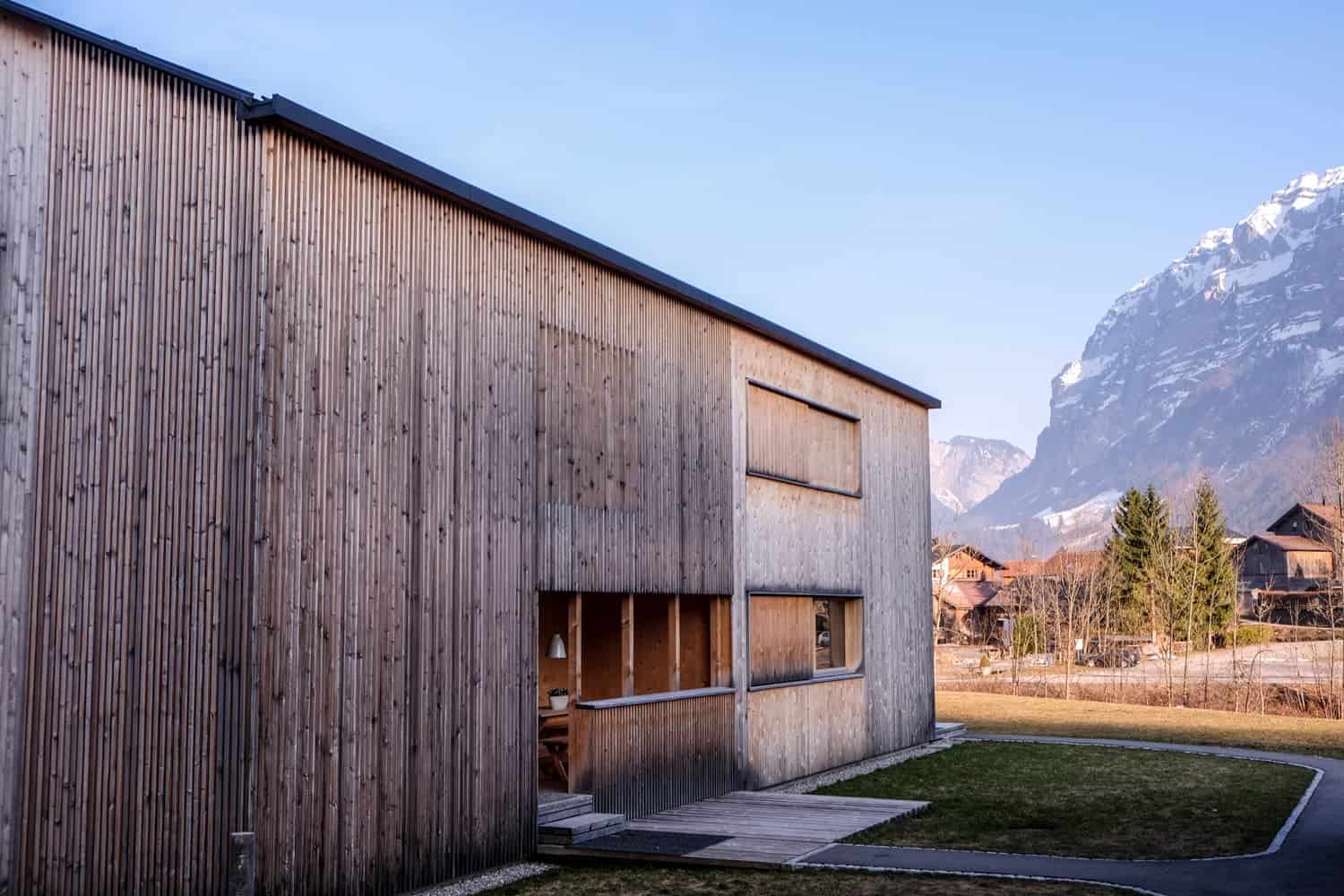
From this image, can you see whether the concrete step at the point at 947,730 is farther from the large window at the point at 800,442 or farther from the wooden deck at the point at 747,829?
the wooden deck at the point at 747,829

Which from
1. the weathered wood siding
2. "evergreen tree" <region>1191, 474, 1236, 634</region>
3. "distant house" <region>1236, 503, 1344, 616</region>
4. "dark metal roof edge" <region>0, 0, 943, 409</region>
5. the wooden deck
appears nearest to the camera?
"dark metal roof edge" <region>0, 0, 943, 409</region>

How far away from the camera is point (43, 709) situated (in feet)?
21.9

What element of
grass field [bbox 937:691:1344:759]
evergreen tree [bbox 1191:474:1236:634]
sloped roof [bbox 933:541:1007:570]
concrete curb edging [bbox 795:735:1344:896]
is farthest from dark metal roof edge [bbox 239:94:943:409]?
sloped roof [bbox 933:541:1007:570]

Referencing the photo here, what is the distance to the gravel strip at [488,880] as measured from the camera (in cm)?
880

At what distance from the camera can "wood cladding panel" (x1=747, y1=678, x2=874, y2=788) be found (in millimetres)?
14320

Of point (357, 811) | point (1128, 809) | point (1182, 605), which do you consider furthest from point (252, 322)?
point (1182, 605)

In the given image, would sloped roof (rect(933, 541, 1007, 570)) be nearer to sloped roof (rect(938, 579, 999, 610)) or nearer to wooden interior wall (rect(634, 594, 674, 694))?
sloped roof (rect(938, 579, 999, 610))

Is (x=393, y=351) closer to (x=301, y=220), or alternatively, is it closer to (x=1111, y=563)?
(x=301, y=220)

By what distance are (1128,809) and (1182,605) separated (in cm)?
3510

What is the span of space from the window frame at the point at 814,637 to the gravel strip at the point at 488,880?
4.82 metres

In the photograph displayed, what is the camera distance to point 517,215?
34.0 feet

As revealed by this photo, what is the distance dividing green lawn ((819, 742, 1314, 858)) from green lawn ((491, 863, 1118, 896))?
1509mm

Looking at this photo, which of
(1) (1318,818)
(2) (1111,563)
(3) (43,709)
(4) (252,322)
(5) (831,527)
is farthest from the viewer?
(2) (1111,563)

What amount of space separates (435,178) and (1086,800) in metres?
9.36
